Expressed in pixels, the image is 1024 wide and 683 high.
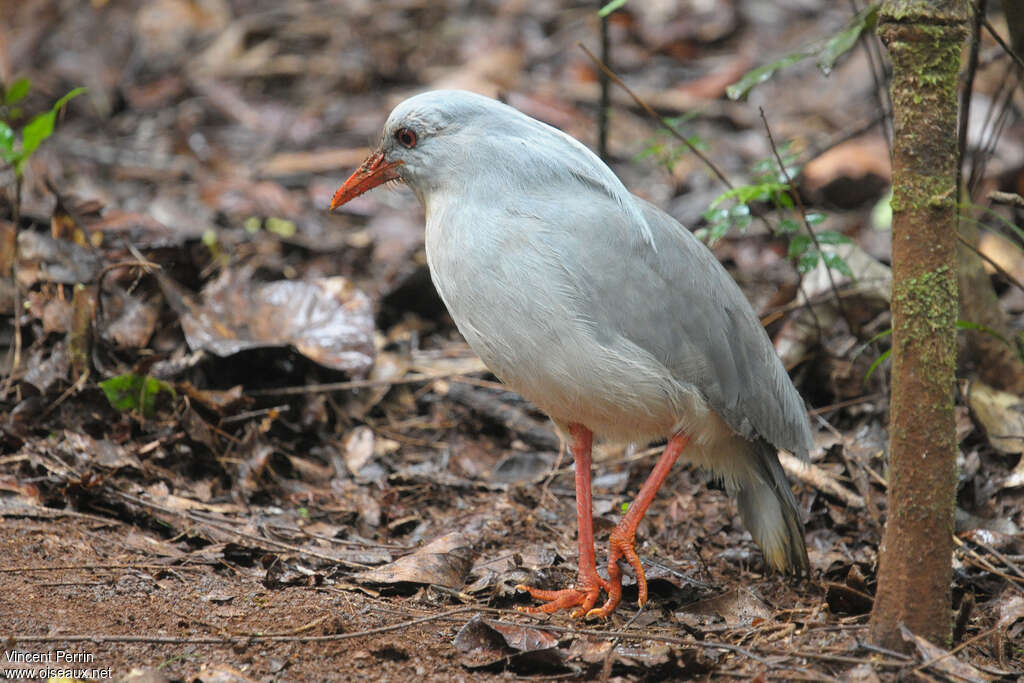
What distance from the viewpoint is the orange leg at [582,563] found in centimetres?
392

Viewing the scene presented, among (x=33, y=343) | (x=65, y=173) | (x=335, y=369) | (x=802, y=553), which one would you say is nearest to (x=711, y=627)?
(x=802, y=553)

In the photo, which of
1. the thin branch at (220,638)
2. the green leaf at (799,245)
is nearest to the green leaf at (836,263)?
the green leaf at (799,245)

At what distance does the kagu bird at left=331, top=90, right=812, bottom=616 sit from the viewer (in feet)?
12.1

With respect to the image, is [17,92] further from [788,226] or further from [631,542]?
[788,226]

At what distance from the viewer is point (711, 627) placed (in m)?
3.69

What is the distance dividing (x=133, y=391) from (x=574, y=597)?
2.22 meters

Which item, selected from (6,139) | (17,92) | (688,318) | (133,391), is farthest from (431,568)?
(17,92)

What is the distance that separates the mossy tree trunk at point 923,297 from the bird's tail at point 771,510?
1.16 meters

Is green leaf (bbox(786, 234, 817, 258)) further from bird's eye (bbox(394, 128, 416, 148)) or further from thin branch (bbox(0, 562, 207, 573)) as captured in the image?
thin branch (bbox(0, 562, 207, 573))

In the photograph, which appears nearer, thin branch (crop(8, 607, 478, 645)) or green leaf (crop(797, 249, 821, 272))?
thin branch (crop(8, 607, 478, 645))

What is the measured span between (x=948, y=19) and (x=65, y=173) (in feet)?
22.6

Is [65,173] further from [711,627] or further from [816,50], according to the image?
[711,627]

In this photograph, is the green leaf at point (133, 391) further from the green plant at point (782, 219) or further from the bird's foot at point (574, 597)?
the green plant at point (782, 219)

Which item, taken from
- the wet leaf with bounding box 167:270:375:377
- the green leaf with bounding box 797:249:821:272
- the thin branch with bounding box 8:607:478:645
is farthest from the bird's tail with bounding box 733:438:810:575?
the wet leaf with bounding box 167:270:375:377
